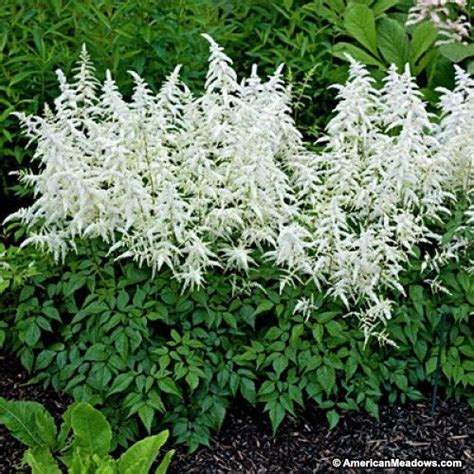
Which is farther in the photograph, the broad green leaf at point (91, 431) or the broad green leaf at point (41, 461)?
the broad green leaf at point (91, 431)

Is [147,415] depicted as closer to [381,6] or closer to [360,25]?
[360,25]

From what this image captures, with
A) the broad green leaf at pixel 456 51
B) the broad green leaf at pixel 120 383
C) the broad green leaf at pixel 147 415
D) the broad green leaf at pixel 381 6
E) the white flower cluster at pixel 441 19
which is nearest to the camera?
the broad green leaf at pixel 147 415

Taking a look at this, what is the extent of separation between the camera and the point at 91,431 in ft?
11.5

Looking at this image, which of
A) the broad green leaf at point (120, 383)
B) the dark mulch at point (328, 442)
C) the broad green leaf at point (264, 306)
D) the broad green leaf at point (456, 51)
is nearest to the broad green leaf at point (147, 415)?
the broad green leaf at point (120, 383)

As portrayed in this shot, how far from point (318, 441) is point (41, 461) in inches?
46.0

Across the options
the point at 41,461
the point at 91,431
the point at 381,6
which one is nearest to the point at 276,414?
the point at 91,431

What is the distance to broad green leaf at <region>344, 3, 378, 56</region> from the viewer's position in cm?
590

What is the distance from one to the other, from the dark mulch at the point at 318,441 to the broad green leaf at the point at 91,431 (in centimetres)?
45

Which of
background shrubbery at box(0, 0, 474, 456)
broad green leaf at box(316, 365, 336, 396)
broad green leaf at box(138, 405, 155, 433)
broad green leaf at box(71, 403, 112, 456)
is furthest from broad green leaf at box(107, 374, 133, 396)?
broad green leaf at box(316, 365, 336, 396)

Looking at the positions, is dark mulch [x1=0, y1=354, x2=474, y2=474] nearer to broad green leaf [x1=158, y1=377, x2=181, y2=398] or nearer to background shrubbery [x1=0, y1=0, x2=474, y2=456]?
background shrubbery [x1=0, y1=0, x2=474, y2=456]

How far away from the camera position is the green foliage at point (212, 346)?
3869 millimetres

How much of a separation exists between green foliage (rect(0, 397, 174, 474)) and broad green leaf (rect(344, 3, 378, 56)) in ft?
10.6

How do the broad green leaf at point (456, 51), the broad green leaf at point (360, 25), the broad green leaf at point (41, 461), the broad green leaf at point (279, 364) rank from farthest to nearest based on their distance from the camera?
the broad green leaf at point (360, 25)
the broad green leaf at point (456, 51)
the broad green leaf at point (279, 364)
the broad green leaf at point (41, 461)

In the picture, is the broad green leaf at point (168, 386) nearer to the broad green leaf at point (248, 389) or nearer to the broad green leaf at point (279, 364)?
the broad green leaf at point (248, 389)
